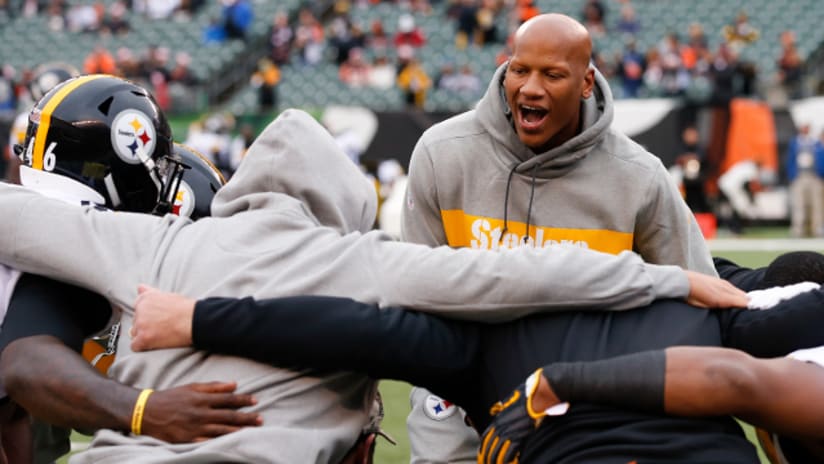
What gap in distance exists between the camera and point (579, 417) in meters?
2.77

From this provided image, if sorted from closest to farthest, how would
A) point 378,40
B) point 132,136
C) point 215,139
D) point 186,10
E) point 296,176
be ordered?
1. point 296,176
2. point 132,136
3. point 215,139
4. point 378,40
5. point 186,10

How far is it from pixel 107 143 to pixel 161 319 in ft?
4.19

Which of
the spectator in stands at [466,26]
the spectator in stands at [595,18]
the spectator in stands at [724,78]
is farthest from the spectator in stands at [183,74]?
the spectator in stands at [724,78]

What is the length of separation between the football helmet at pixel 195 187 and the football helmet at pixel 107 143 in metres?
0.27

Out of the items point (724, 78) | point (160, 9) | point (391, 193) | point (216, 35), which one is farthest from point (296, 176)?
point (160, 9)

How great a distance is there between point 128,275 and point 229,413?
45 centimetres

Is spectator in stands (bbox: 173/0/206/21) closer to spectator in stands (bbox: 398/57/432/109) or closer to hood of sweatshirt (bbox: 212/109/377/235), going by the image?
spectator in stands (bbox: 398/57/432/109)

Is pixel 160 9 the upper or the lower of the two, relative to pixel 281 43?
upper

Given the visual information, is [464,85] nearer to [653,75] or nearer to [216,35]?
[653,75]

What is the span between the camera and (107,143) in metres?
3.96

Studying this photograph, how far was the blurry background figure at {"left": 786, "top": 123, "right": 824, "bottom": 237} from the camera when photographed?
1767 centimetres

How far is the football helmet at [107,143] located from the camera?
12.7ft

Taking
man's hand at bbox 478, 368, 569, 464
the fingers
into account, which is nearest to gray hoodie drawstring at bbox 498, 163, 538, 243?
man's hand at bbox 478, 368, 569, 464

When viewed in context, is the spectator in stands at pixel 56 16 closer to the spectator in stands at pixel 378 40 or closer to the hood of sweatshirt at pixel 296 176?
the spectator in stands at pixel 378 40
